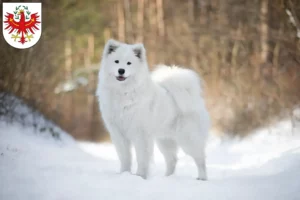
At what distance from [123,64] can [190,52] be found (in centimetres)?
720

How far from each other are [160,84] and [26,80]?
3.71m

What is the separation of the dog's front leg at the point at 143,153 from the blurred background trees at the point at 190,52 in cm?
334

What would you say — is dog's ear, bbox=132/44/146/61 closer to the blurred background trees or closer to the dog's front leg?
the dog's front leg

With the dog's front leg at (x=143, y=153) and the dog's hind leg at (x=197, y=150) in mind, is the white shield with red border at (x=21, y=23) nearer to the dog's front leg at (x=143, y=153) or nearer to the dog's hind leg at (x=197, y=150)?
the dog's front leg at (x=143, y=153)

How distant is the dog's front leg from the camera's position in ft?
12.9

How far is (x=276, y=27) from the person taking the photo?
27.8 ft

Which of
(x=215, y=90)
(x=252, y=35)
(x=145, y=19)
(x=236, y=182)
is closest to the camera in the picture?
(x=236, y=182)

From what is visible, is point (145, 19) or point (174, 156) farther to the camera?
point (145, 19)

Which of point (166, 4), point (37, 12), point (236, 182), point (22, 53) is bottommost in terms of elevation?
A: point (236, 182)

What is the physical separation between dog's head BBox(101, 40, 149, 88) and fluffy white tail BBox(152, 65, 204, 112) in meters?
0.44

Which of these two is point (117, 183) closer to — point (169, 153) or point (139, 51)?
point (169, 153)

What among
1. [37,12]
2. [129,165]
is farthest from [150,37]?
[129,165]

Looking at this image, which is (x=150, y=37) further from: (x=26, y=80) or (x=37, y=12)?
(x=37, y=12)

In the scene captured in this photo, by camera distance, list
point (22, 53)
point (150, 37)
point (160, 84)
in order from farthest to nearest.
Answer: point (150, 37), point (22, 53), point (160, 84)
